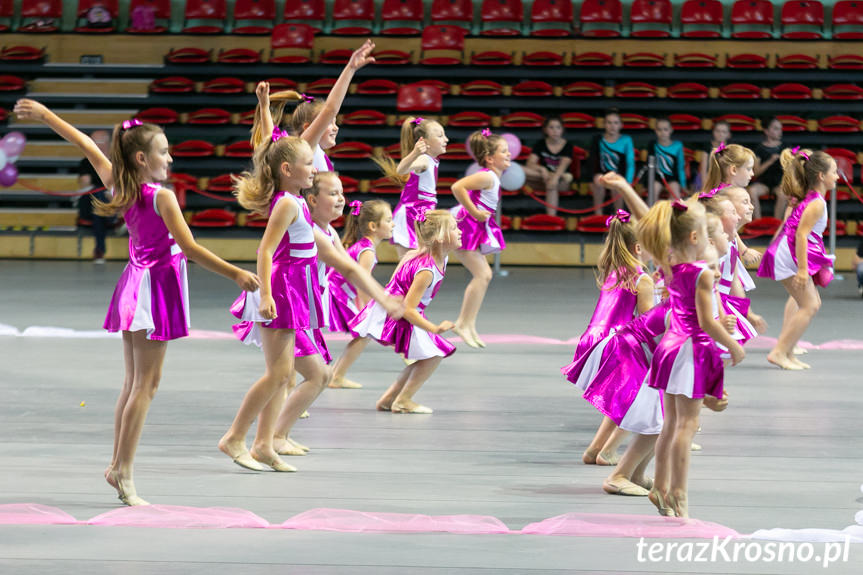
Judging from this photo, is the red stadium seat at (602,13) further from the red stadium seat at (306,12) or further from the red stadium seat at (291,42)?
the red stadium seat at (291,42)

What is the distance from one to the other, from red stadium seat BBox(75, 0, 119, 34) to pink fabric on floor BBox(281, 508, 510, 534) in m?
14.4

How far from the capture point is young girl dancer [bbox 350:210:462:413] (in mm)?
5348

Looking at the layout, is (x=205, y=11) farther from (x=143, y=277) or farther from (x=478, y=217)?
(x=143, y=277)

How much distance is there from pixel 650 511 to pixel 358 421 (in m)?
1.82

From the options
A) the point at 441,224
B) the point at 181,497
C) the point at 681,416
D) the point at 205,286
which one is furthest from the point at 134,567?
the point at 205,286

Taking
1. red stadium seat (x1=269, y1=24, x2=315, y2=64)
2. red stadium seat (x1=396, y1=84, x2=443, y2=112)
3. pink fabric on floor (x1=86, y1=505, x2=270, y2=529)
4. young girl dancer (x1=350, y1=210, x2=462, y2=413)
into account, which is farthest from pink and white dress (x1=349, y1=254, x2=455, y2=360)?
red stadium seat (x1=269, y1=24, x2=315, y2=64)

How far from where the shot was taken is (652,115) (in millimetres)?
15281

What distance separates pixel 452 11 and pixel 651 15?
2705 millimetres

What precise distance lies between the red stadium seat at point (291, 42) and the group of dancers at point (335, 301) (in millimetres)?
10654

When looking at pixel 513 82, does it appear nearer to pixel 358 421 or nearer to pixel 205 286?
pixel 205 286

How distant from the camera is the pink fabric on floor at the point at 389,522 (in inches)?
135

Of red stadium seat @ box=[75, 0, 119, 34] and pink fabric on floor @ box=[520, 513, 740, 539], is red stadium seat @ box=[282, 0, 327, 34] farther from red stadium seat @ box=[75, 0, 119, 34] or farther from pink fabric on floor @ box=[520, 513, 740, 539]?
pink fabric on floor @ box=[520, 513, 740, 539]

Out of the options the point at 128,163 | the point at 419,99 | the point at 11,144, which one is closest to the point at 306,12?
the point at 419,99

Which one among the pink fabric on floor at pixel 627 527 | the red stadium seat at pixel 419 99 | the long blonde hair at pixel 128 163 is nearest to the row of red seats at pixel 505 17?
the red stadium seat at pixel 419 99
